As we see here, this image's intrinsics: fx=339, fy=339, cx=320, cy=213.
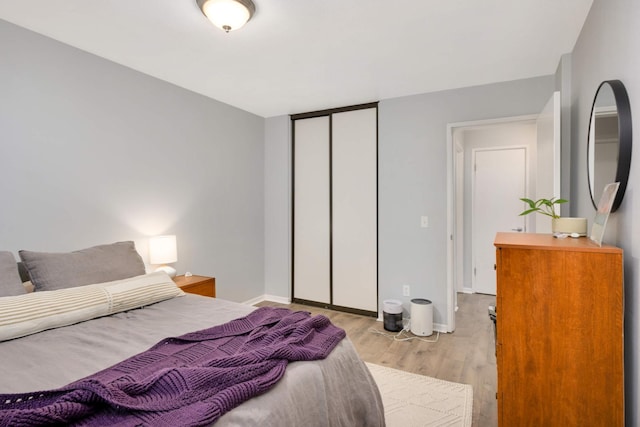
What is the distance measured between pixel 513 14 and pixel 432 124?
1.43 meters

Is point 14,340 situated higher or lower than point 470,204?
lower

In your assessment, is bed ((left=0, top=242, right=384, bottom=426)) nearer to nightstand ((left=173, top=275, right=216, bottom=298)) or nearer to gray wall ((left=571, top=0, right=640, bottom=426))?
nightstand ((left=173, top=275, right=216, bottom=298))

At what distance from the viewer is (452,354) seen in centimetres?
294

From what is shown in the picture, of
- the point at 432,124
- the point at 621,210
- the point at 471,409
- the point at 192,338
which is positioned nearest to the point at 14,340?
the point at 192,338

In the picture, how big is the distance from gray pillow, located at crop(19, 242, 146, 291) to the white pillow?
0.47ft

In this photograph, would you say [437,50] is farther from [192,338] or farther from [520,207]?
[520,207]

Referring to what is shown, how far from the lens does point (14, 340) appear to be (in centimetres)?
157

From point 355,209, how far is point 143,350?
282 cm

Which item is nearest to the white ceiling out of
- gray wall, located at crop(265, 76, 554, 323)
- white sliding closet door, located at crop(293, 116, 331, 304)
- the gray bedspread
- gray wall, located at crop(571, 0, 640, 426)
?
gray wall, located at crop(265, 76, 554, 323)

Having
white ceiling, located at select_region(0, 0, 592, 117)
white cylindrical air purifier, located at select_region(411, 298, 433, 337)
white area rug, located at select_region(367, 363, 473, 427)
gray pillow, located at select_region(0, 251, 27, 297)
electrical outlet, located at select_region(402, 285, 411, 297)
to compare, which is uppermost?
white ceiling, located at select_region(0, 0, 592, 117)

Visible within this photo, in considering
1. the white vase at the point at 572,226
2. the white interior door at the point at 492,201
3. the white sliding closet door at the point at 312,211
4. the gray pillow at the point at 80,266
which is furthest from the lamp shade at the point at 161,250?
the white interior door at the point at 492,201

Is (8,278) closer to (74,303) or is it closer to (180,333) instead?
(74,303)

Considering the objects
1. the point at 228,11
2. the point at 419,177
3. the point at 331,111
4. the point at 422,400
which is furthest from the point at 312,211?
the point at 228,11

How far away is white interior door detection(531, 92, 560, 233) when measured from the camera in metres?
2.32
